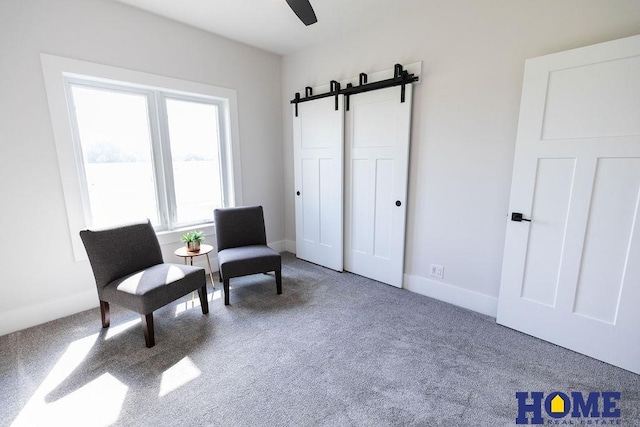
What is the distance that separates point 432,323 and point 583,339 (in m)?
0.97

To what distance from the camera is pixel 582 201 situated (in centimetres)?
186

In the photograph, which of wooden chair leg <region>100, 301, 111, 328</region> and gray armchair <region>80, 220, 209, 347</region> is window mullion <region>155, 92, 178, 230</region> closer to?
gray armchair <region>80, 220, 209, 347</region>

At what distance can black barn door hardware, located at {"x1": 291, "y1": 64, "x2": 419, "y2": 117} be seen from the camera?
2.60m

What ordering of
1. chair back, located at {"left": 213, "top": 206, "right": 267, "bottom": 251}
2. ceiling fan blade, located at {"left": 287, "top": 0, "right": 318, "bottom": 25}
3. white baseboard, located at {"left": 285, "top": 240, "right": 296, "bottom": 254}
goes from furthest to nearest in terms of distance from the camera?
white baseboard, located at {"left": 285, "top": 240, "right": 296, "bottom": 254}, chair back, located at {"left": 213, "top": 206, "right": 267, "bottom": 251}, ceiling fan blade, located at {"left": 287, "top": 0, "right": 318, "bottom": 25}

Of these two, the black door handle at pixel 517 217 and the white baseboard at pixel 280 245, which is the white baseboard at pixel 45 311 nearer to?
the white baseboard at pixel 280 245

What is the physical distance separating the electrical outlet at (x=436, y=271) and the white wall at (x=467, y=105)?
0.05 m

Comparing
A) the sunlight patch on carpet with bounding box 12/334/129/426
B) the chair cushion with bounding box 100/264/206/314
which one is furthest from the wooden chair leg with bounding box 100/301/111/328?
the sunlight patch on carpet with bounding box 12/334/129/426

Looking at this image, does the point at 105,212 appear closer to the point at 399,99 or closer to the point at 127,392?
the point at 127,392

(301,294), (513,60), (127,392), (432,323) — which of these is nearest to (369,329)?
(432,323)

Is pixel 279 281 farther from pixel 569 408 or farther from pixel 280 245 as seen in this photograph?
pixel 569 408

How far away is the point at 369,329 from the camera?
7.49ft

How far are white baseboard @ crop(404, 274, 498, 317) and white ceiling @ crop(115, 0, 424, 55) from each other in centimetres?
256

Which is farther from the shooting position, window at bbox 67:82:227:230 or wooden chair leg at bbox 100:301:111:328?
window at bbox 67:82:227:230

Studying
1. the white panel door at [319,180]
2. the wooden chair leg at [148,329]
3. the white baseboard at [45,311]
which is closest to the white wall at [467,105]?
the white panel door at [319,180]
